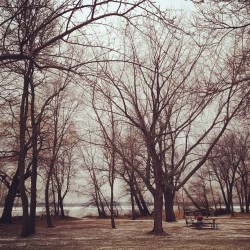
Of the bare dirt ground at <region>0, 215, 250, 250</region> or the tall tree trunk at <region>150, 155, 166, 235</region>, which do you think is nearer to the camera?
the bare dirt ground at <region>0, 215, 250, 250</region>

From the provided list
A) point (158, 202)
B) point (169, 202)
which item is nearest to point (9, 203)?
point (169, 202)

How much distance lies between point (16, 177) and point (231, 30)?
1088 inches

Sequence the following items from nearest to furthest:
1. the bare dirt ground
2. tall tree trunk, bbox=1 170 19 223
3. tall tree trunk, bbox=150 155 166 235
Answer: the bare dirt ground < tall tree trunk, bbox=150 155 166 235 < tall tree trunk, bbox=1 170 19 223

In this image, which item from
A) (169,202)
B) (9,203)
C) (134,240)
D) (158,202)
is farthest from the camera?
(9,203)

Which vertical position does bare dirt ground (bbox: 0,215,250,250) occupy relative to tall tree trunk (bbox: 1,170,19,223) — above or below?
below

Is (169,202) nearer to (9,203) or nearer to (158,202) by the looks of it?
(158,202)

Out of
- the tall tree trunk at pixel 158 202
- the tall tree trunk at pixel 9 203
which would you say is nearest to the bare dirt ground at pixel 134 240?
the tall tree trunk at pixel 158 202

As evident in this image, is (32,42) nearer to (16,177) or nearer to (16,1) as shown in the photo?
(16,1)

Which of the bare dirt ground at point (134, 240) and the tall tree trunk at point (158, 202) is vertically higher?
the tall tree trunk at point (158, 202)

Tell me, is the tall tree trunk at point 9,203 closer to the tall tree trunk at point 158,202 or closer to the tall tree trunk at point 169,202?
the tall tree trunk at point 169,202

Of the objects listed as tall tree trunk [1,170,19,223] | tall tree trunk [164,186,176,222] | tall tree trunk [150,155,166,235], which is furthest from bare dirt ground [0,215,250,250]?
tall tree trunk [1,170,19,223]

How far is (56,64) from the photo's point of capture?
7.69m

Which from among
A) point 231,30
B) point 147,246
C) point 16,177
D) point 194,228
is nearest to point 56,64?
point 231,30

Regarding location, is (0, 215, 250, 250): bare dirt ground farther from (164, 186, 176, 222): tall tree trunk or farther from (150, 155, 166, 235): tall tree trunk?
(164, 186, 176, 222): tall tree trunk
